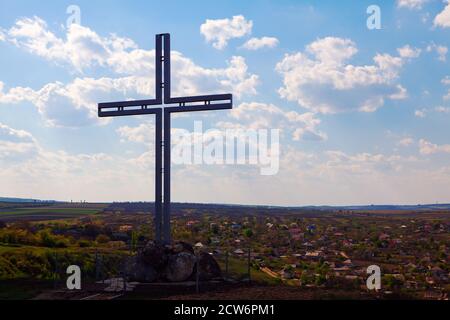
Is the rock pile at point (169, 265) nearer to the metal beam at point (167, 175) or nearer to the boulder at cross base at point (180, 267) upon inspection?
the boulder at cross base at point (180, 267)

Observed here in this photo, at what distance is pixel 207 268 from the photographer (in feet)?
53.6

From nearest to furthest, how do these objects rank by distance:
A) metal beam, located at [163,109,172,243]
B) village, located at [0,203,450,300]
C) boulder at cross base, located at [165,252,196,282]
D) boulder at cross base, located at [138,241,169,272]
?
boulder at cross base, located at [165,252,196,282], boulder at cross base, located at [138,241,169,272], metal beam, located at [163,109,172,243], village, located at [0,203,450,300]

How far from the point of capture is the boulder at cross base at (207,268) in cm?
1622

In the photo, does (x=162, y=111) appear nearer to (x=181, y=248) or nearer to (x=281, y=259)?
(x=181, y=248)

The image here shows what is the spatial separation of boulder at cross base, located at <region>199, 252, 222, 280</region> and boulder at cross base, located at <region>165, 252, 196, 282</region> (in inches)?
11.6

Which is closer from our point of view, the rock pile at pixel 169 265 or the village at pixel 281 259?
the rock pile at pixel 169 265

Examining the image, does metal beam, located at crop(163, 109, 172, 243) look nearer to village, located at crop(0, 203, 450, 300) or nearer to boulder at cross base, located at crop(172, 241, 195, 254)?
boulder at cross base, located at crop(172, 241, 195, 254)

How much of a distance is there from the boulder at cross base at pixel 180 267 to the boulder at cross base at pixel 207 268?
0.29 metres

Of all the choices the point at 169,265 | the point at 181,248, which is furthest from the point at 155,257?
the point at 181,248

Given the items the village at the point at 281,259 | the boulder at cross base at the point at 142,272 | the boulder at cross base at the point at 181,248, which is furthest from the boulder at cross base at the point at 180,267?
the village at the point at 281,259

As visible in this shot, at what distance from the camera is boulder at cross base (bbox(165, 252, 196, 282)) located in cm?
1605

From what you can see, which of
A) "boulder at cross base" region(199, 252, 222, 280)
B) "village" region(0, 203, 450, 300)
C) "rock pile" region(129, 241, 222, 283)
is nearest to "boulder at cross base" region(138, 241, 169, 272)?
"rock pile" region(129, 241, 222, 283)
